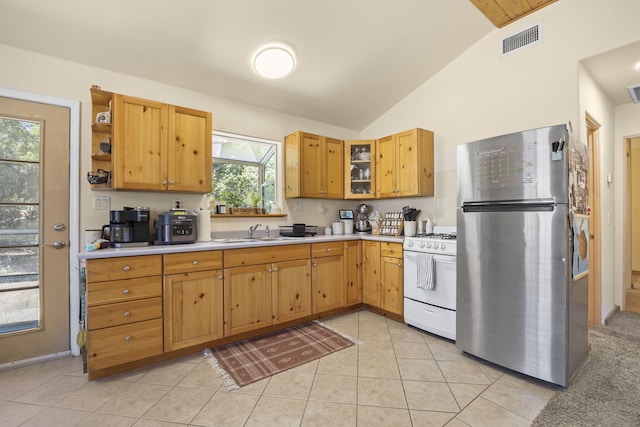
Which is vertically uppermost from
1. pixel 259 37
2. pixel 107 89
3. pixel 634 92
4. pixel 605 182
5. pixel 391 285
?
pixel 259 37

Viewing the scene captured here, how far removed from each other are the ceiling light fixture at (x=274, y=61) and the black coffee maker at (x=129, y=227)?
5.38 feet

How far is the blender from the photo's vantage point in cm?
399

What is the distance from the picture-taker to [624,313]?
335cm

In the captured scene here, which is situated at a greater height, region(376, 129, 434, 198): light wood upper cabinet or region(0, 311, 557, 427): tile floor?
region(376, 129, 434, 198): light wood upper cabinet

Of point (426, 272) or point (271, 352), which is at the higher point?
point (426, 272)

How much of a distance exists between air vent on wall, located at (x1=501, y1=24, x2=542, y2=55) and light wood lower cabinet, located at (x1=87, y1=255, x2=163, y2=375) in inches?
145

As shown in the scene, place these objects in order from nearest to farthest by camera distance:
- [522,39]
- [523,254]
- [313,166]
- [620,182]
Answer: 1. [523,254]
2. [522,39]
3. [620,182]
4. [313,166]

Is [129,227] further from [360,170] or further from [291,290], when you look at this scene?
[360,170]

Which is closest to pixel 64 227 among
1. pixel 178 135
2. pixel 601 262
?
pixel 178 135

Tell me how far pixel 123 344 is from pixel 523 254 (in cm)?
288

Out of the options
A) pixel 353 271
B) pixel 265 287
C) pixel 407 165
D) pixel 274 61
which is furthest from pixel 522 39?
pixel 265 287

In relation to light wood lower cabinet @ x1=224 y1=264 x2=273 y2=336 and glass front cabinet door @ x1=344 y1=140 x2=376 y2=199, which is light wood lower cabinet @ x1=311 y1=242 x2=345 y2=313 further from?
glass front cabinet door @ x1=344 y1=140 x2=376 y2=199

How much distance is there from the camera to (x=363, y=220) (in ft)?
13.2

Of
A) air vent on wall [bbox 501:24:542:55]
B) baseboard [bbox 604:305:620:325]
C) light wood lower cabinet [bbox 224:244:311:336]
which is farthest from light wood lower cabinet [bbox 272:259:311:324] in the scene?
baseboard [bbox 604:305:620:325]
